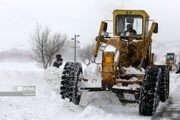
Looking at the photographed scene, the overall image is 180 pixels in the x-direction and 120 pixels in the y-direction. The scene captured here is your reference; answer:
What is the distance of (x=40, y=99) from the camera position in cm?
877

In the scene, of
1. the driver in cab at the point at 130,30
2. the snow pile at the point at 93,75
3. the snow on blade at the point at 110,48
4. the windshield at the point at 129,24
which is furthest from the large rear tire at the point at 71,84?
the windshield at the point at 129,24

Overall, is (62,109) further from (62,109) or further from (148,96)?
(148,96)

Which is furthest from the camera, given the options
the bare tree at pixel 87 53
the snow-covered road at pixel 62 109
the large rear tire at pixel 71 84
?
the bare tree at pixel 87 53

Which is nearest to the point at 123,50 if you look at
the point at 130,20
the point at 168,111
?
the point at 130,20

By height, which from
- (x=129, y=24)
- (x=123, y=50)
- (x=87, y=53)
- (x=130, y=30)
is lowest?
(x=87, y=53)

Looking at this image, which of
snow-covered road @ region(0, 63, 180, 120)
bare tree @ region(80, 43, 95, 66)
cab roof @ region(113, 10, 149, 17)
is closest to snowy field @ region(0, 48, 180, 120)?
snow-covered road @ region(0, 63, 180, 120)

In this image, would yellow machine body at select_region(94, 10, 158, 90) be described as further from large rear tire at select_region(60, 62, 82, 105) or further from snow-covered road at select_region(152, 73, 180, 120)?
snow-covered road at select_region(152, 73, 180, 120)

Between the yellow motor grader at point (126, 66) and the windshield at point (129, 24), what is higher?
the windshield at point (129, 24)

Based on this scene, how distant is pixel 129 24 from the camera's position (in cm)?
1034

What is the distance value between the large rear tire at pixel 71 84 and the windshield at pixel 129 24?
2256 millimetres

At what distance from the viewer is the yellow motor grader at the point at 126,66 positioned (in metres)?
7.93

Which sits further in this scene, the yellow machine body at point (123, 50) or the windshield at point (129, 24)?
the windshield at point (129, 24)

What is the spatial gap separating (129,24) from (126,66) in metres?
1.49

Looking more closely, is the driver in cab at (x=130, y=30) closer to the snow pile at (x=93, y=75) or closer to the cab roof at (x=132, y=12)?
the cab roof at (x=132, y=12)
